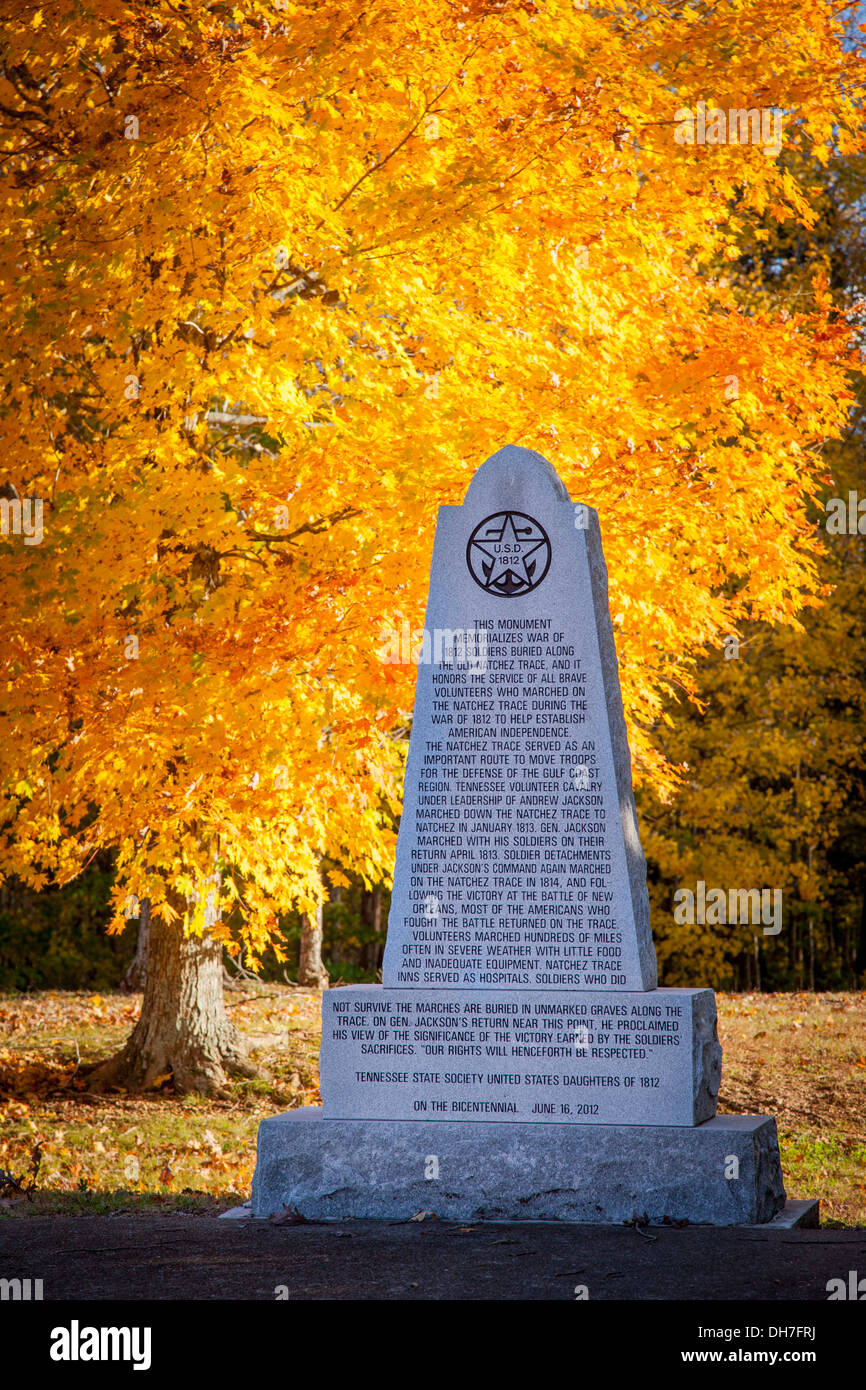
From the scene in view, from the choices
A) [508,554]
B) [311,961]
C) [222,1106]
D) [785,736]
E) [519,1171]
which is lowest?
[222,1106]

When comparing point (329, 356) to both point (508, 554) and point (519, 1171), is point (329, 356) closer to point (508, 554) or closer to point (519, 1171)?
point (508, 554)

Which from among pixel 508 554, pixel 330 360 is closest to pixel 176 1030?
pixel 330 360

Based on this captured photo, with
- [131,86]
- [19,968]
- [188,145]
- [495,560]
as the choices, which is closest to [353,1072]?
[495,560]

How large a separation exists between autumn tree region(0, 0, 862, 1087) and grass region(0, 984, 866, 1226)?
66.3 inches

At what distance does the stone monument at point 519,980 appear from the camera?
6.57 meters

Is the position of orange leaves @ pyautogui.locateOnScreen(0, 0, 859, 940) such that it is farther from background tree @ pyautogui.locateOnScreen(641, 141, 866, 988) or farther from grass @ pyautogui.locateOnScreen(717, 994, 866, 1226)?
background tree @ pyautogui.locateOnScreen(641, 141, 866, 988)

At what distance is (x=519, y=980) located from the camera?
6.99m

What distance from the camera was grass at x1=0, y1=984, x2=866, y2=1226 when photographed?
9422mm

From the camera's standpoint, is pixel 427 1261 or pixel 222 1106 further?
pixel 222 1106

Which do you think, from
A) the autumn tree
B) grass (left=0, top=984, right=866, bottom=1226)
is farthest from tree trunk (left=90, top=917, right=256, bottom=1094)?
the autumn tree

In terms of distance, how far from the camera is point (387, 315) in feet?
38.2

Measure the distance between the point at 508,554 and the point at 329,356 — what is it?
3.92m

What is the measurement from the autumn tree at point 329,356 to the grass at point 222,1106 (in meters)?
1.68

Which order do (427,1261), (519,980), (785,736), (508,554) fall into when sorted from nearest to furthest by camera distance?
(427,1261), (519,980), (508,554), (785,736)
